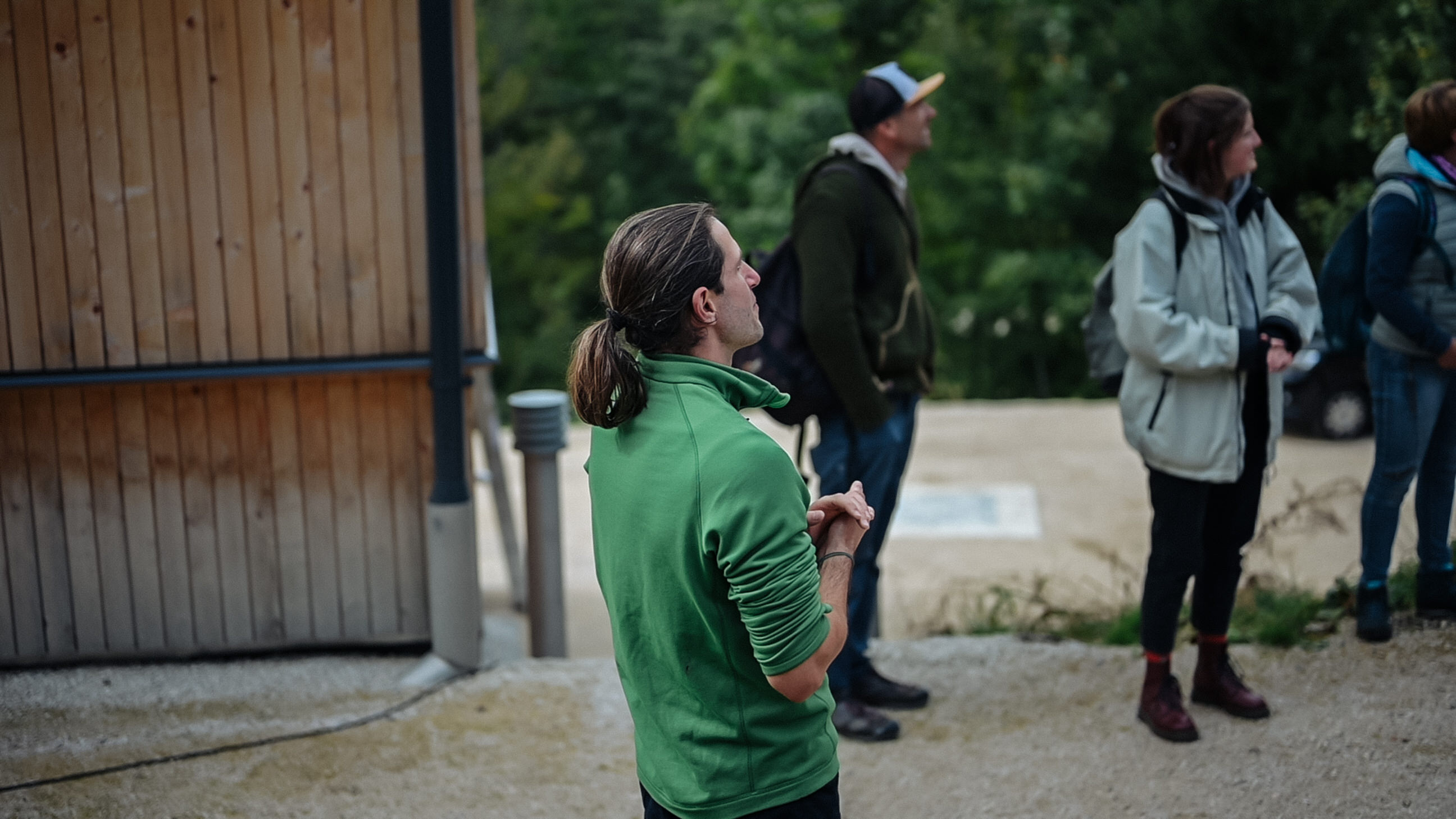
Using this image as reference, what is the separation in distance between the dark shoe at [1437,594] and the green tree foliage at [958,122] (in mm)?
2796

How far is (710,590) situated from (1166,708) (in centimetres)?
248

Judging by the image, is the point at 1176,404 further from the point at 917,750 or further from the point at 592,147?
the point at 592,147

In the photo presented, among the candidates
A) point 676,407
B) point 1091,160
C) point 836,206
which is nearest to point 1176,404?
point 836,206

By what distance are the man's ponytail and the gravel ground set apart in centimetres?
199

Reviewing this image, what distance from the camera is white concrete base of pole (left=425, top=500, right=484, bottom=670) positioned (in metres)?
4.43

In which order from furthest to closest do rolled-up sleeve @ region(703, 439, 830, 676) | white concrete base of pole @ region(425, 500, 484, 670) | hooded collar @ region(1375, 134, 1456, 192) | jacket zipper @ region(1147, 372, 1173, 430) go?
white concrete base of pole @ region(425, 500, 484, 670), hooded collar @ region(1375, 134, 1456, 192), jacket zipper @ region(1147, 372, 1173, 430), rolled-up sleeve @ region(703, 439, 830, 676)

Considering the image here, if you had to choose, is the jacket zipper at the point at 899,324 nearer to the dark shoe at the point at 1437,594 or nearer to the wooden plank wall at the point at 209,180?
the wooden plank wall at the point at 209,180

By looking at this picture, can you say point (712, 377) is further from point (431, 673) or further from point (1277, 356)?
point (431, 673)

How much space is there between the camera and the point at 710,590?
6.08 ft

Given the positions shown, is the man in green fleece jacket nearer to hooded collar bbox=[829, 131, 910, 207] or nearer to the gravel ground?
the gravel ground

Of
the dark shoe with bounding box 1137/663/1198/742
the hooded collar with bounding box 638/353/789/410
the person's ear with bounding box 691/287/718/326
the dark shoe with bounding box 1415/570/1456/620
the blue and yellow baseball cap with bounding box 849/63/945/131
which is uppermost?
the blue and yellow baseball cap with bounding box 849/63/945/131

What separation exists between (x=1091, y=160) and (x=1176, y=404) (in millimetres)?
14911

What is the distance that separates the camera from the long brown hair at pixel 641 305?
188 centimetres

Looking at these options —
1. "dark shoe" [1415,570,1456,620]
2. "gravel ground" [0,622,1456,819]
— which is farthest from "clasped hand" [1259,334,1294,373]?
"dark shoe" [1415,570,1456,620]
